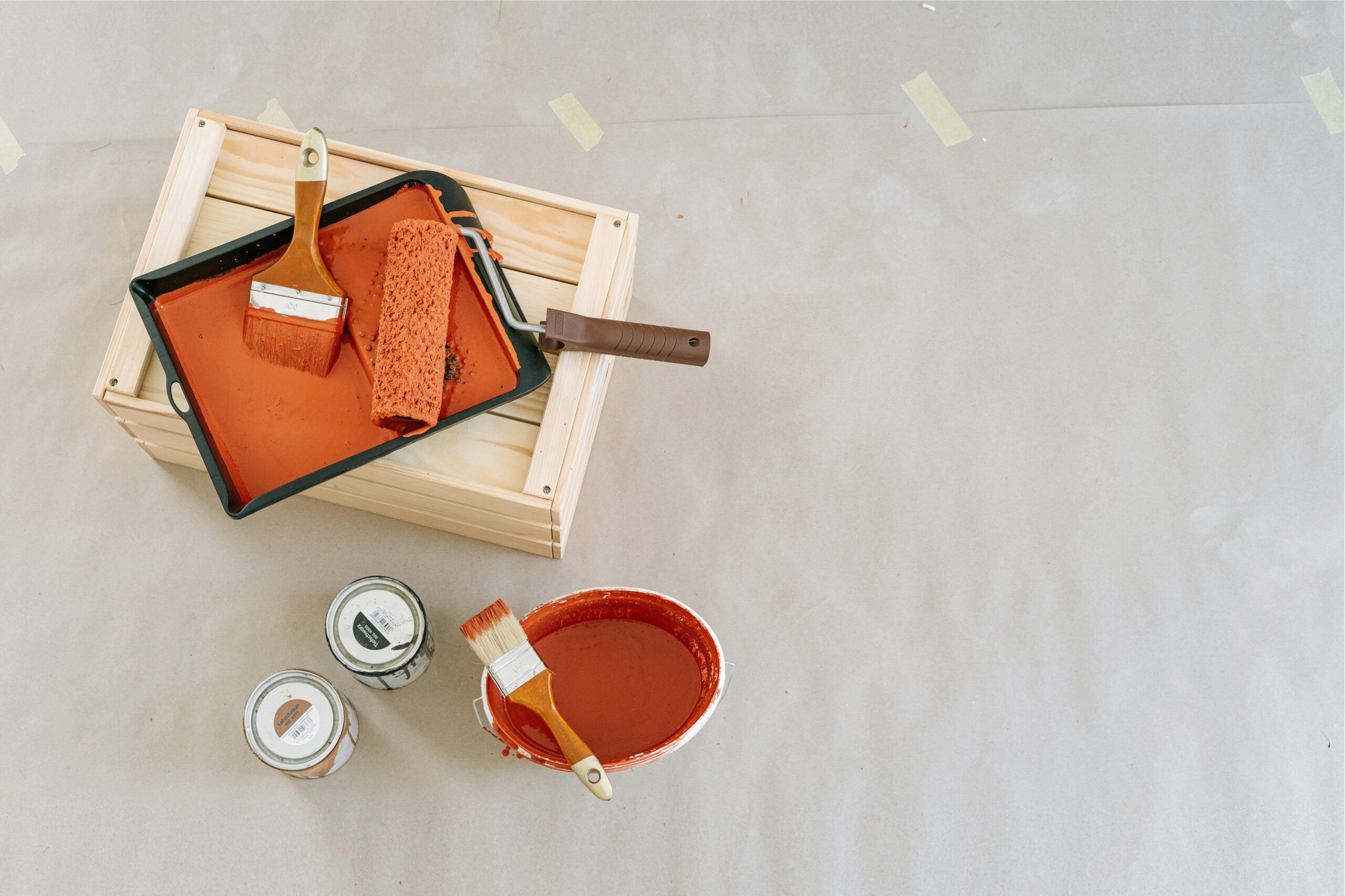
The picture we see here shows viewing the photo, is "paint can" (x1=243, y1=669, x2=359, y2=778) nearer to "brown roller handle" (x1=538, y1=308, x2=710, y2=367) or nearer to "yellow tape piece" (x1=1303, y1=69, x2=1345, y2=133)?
"brown roller handle" (x1=538, y1=308, x2=710, y2=367)

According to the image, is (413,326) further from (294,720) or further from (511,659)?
(294,720)

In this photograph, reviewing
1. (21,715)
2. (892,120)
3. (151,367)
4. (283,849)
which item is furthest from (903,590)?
(21,715)

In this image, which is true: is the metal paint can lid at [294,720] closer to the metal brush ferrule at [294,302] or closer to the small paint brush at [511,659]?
the small paint brush at [511,659]

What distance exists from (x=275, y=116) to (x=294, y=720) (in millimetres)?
914

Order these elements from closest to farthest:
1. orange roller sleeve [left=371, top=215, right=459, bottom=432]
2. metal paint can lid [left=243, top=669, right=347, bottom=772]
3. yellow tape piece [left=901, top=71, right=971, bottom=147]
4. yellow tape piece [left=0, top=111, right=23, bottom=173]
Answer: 1. orange roller sleeve [left=371, top=215, right=459, bottom=432]
2. metal paint can lid [left=243, top=669, right=347, bottom=772]
3. yellow tape piece [left=0, top=111, right=23, bottom=173]
4. yellow tape piece [left=901, top=71, right=971, bottom=147]

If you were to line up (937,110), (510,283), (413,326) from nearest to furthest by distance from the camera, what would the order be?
(413,326)
(510,283)
(937,110)

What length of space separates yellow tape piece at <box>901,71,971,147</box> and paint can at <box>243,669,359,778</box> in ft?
4.08

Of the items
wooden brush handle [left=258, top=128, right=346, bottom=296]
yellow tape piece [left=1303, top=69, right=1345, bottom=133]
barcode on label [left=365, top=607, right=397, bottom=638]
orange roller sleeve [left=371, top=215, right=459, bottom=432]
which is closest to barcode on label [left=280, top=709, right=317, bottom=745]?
barcode on label [left=365, top=607, right=397, bottom=638]

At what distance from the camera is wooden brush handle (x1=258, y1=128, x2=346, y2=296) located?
2.89 feet

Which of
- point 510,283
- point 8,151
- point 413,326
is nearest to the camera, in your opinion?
point 413,326

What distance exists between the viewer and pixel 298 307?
3.02ft

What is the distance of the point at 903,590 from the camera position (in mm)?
1237

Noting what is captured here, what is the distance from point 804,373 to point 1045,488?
0.40 m

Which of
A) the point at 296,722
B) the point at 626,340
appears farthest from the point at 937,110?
the point at 296,722
